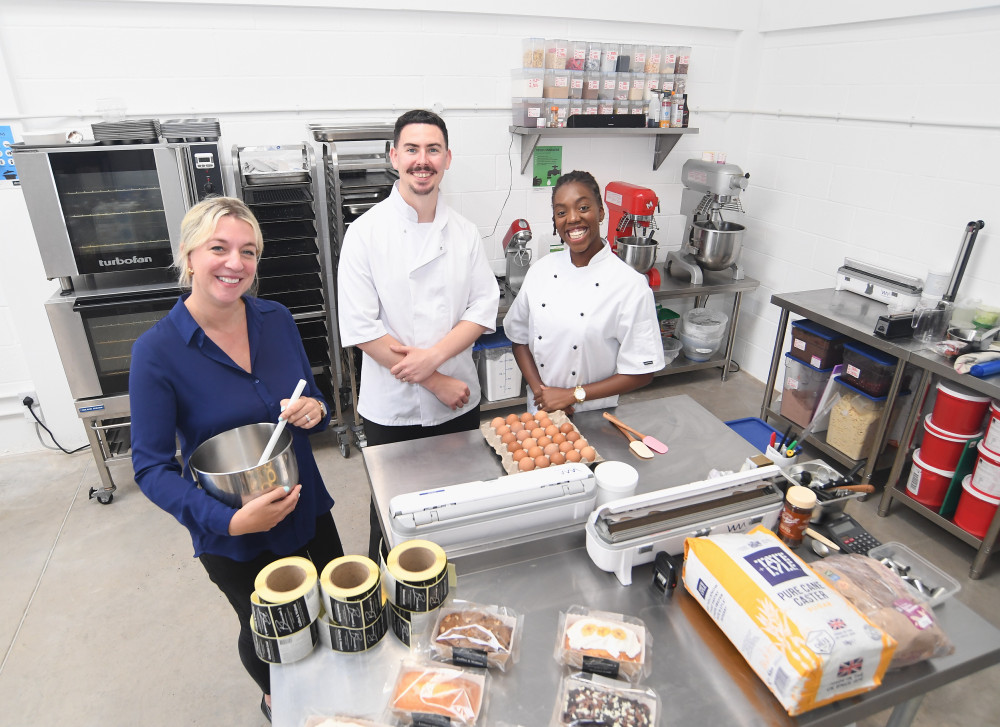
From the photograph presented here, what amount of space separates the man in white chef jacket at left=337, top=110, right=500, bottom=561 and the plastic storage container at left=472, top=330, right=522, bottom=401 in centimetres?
128

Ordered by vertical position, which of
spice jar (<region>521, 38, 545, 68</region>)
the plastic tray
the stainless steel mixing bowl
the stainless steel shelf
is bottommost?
the plastic tray

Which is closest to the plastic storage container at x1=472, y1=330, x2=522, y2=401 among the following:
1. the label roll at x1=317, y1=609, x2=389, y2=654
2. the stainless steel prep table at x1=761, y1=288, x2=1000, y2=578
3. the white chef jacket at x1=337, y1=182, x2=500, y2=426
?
the white chef jacket at x1=337, y1=182, x2=500, y2=426

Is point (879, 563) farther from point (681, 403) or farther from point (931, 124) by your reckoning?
point (931, 124)

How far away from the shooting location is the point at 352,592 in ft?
3.69

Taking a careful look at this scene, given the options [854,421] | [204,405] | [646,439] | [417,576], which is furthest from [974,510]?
[204,405]

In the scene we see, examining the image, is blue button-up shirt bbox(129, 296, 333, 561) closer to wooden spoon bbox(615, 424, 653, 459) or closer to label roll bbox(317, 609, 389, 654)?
label roll bbox(317, 609, 389, 654)

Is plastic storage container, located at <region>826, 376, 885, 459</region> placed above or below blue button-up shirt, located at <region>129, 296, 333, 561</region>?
below

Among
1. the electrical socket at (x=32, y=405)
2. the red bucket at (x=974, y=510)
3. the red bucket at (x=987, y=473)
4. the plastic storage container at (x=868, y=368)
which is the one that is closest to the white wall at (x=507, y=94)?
the electrical socket at (x=32, y=405)

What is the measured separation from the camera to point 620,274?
2.10 meters

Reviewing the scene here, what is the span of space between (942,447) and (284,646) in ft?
9.65

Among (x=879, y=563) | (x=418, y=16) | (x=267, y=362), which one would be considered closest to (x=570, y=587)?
(x=879, y=563)

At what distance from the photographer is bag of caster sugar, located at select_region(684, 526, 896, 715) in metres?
1.06

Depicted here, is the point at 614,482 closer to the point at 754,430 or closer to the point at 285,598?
the point at 285,598

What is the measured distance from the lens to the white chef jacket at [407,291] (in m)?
2.11
